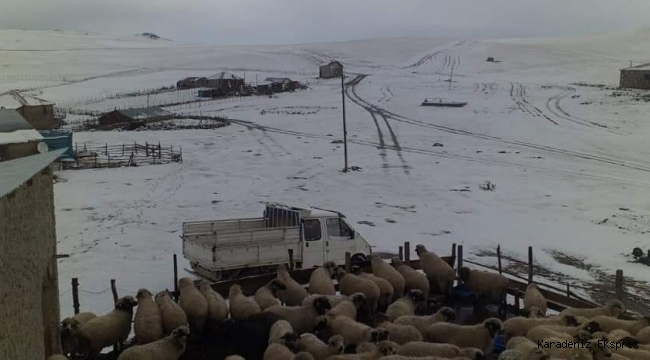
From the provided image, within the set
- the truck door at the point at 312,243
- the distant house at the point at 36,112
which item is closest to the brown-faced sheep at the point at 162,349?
the truck door at the point at 312,243

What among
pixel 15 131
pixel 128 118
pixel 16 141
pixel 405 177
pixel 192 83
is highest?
pixel 192 83

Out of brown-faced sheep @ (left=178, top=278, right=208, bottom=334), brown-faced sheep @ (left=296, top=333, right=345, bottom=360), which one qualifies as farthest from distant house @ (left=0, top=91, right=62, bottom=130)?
brown-faced sheep @ (left=296, top=333, right=345, bottom=360)

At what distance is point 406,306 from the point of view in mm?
12414

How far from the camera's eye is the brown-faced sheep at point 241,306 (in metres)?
12.0

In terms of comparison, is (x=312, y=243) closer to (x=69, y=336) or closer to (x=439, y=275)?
(x=439, y=275)

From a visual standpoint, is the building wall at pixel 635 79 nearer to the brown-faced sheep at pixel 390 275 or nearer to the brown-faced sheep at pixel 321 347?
the brown-faced sheep at pixel 390 275

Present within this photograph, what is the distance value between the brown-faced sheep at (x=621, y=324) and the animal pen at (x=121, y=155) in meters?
28.6

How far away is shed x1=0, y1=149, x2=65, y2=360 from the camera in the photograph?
653 cm

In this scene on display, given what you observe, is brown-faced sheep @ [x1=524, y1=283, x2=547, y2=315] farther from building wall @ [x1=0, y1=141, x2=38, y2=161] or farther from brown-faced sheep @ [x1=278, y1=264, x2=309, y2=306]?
building wall @ [x1=0, y1=141, x2=38, y2=161]

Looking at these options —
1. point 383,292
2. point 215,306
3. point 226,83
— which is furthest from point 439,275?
point 226,83

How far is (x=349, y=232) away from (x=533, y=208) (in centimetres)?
1130

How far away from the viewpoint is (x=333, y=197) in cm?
2717

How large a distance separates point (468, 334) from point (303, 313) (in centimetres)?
296

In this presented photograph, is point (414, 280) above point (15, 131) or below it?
below
